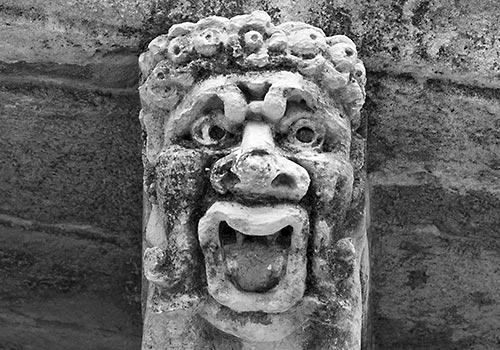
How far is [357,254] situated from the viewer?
1521mm

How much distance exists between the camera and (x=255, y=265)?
136cm

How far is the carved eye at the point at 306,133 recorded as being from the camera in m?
1.42

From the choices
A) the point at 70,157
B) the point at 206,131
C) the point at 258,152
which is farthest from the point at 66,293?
the point at 258,152

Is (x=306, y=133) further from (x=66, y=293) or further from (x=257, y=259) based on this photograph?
(x=66, y=293)

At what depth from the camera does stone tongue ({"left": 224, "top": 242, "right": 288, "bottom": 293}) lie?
136cm

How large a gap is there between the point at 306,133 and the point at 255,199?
0.51 feet

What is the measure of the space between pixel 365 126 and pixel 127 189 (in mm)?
493

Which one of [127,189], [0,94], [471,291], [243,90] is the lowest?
[471,291]

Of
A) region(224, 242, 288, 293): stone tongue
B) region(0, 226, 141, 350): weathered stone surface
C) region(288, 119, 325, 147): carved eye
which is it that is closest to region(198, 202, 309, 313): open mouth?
region(224, 242, 288, 293): stone tongue

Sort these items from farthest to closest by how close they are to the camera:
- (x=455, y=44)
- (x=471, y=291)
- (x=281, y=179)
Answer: (x=471, y=291) < (x=455, y=44) < (x=281, y=179)

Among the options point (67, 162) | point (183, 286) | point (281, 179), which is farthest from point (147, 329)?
point (67, 162)

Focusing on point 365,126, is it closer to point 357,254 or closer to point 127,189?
point 357,254

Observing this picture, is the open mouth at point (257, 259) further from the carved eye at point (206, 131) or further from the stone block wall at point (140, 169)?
the stone block wall at point (140, 169)

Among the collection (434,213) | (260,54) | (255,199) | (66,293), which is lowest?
(66,293)
